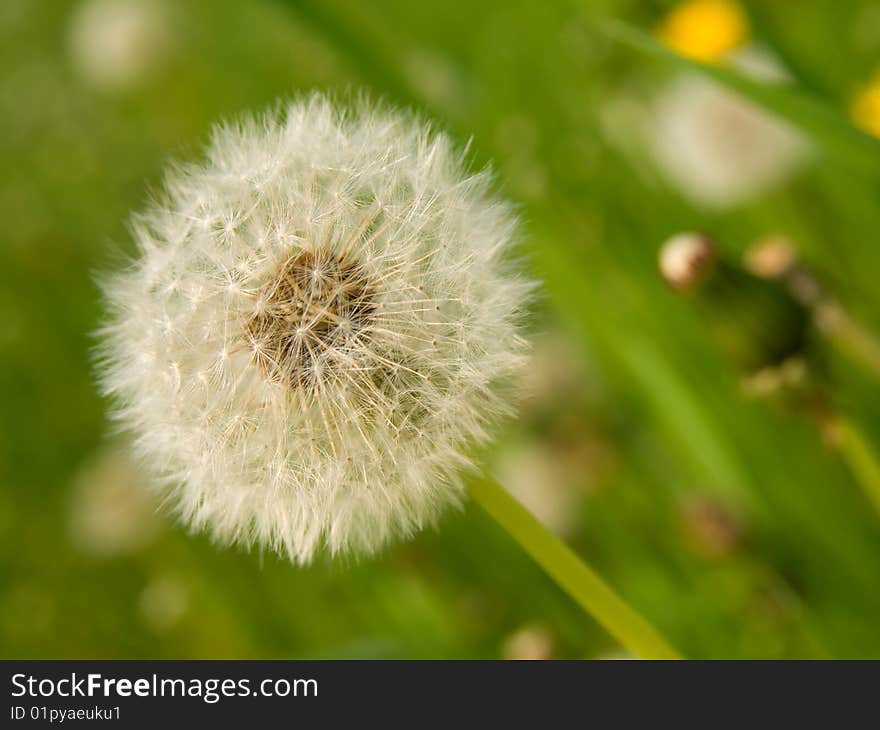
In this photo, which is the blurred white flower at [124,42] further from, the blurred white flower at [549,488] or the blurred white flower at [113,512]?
the blurred white flower at [549,488]

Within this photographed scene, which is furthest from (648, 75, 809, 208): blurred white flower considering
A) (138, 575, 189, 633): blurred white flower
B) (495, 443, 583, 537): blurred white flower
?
(138, 575, 189, 633): blurred white flower

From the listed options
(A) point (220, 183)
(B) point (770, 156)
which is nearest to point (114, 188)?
(B) point (770, 156)

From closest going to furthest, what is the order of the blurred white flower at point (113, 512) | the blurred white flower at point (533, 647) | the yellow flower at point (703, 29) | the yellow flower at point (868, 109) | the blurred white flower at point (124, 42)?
the blurred white flower at point (533, 647) < the yellow flower at point (868, 109) < the yellow flower at point (703, 29) < the blurred white flower at point (113, 512) < the blurred white flower at point (124, 42)

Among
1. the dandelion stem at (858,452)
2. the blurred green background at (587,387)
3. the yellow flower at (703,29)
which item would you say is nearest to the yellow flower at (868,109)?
the blurred green background at (587,387)

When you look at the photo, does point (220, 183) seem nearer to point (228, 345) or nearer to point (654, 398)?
point (228, 345)

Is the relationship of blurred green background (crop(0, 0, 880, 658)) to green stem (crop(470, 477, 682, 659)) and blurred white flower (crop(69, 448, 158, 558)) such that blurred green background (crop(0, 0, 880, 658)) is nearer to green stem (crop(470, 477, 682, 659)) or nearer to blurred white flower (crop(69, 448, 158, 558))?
blurred white flower (crop(69, 448, 158, 558))

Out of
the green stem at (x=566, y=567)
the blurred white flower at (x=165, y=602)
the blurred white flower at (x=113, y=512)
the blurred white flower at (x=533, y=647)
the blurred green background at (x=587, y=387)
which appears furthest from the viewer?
the blurred white flower at (x=113, y=512)

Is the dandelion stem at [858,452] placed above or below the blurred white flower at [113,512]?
below

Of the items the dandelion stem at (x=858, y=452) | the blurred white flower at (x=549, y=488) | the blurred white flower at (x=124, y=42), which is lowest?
the dandelion stem at (x=858, y=452)

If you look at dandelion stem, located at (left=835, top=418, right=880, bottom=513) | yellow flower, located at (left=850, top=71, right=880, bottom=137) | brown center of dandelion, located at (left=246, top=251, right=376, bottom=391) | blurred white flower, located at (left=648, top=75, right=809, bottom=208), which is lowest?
dandelion stem, located at (left=835, top=418, right=880, bottom=513)
